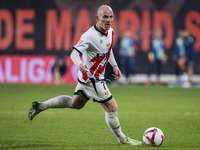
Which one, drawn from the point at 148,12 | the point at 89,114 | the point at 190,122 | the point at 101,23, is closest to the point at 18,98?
the point at 89,114

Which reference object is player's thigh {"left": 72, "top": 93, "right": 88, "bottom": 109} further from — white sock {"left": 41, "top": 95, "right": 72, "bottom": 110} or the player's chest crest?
the player's chest crest

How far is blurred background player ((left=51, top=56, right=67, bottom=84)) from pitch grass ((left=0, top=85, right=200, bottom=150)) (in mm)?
5278

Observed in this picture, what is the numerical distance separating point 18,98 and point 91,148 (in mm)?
7770

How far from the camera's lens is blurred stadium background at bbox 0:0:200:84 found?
68.0 ft

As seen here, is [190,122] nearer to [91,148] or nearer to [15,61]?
[91,148]

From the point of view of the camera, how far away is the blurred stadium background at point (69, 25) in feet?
68.0

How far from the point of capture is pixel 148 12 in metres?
20.8

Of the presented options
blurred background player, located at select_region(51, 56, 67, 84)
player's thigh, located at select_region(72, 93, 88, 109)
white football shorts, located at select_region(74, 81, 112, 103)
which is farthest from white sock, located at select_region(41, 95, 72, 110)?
blurred background player, located at select_region(51, 56, 67, 84)

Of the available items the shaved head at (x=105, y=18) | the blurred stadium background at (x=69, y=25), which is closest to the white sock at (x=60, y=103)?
the shaved head at (x=105, y=18)

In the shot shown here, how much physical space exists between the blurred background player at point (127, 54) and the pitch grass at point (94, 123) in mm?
5572

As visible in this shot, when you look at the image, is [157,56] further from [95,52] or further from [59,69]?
[95,52]

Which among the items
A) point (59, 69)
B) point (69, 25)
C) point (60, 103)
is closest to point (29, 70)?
point (59, 69)

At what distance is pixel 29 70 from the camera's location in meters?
20.5

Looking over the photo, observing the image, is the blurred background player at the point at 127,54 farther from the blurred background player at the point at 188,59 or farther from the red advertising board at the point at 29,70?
the red advertising board at the point at 29,70
